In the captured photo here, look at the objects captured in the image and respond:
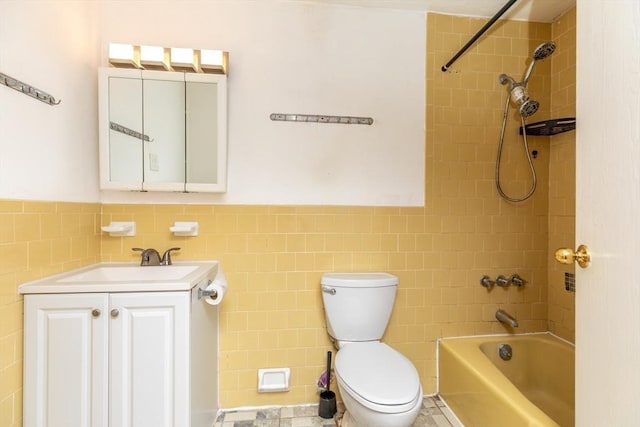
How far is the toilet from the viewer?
1102 mm

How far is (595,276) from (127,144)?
196 cm

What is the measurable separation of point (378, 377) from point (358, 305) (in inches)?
14.5

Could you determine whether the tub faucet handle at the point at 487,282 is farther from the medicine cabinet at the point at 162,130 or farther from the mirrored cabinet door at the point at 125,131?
the mirrored cabinet door at the point at 125,131

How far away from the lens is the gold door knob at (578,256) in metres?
0.77

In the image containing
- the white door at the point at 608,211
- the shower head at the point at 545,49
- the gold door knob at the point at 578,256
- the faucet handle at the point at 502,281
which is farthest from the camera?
the faucet handle at the point at 502,281

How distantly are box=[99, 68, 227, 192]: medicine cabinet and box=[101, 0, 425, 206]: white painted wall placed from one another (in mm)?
89

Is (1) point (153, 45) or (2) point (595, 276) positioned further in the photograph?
(1) point (153, 45)

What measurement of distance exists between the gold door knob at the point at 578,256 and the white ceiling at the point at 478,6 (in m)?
1.55

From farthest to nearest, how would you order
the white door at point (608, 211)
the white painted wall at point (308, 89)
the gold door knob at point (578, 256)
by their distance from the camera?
the white painted wall at point (308, 89), the gold door knob at point (578, 256), the white door at point (608, 211)

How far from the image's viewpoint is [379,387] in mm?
1152

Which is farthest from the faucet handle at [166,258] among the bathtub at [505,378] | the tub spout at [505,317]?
the tub spout at [505,317]

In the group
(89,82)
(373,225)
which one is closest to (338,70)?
(373,225)

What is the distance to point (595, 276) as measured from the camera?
753 millimetres

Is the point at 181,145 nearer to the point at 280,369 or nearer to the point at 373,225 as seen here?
the point at 373,225
